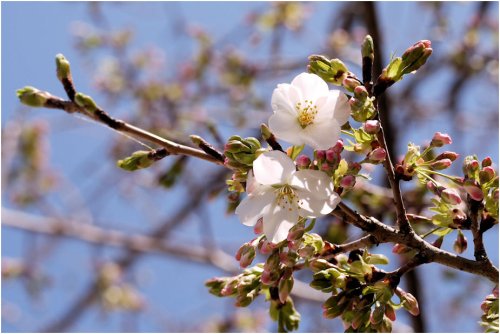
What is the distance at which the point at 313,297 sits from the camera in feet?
11.0

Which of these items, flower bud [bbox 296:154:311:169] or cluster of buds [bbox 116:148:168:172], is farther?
cluster of buds [bbox 116:148:168:172]

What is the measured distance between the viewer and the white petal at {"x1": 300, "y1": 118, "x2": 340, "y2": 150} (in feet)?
3.46

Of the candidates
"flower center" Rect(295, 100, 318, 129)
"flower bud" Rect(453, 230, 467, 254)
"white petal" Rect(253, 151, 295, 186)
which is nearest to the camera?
"white petal" Rect(253, 151, 295, 186)

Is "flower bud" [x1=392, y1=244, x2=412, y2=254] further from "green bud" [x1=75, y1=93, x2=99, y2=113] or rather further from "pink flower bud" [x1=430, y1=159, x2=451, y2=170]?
"green bud" [x1=75, y1=93, x2=99, y2=113]

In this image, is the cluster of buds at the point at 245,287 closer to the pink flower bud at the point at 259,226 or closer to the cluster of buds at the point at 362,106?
the pink flower bud at the point at 259,226

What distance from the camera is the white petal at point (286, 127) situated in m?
1.08

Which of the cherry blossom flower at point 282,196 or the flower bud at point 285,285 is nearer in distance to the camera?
the cherry blossom flower at point 282,196

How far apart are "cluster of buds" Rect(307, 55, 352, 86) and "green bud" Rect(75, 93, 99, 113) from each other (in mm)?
448

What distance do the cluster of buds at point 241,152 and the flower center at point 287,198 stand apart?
0.26ft

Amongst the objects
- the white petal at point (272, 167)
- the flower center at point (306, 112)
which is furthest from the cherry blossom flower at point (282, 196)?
the flower center at point (306, 112)

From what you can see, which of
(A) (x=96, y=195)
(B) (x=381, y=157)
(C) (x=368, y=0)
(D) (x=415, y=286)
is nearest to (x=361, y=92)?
(B) (x=381, y=157)

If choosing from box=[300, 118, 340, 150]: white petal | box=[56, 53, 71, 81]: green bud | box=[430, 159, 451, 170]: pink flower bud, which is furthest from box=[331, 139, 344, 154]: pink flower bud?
box=[56, 53, 71, 81]: green bud

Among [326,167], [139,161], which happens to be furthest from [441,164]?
[139,161]

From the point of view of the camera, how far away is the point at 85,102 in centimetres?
112
